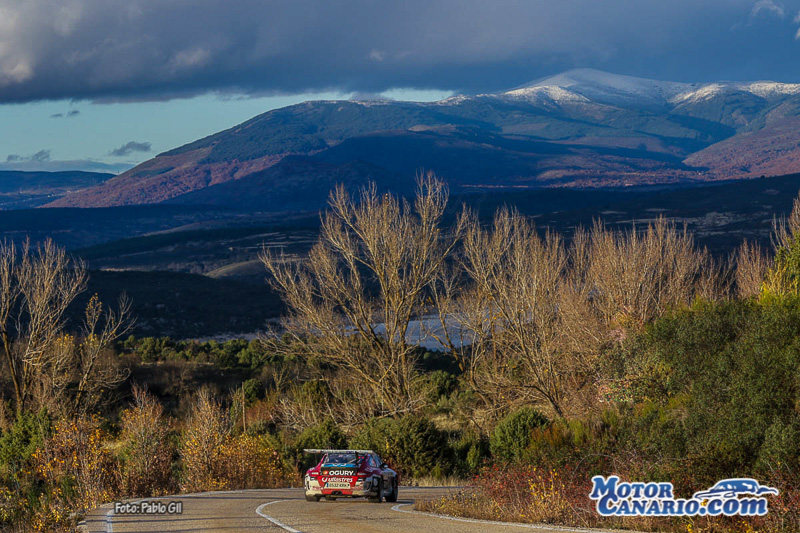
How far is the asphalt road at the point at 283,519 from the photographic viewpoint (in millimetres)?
12297

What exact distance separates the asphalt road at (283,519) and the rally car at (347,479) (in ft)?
0.69

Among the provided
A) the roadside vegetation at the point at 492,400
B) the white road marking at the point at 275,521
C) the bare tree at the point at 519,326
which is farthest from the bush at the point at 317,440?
the white road marking at the point at 275,521

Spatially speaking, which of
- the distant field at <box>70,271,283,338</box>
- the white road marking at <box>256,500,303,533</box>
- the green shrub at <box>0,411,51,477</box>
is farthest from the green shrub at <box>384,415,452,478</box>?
the distant field at <box>70,271,283,338</box>

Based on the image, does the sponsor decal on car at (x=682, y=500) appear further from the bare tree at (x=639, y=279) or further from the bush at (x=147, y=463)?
the bare tree at (x=639, y=279)

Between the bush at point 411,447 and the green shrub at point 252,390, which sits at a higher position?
the bush at point 411,447

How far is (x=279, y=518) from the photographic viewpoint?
13.5m

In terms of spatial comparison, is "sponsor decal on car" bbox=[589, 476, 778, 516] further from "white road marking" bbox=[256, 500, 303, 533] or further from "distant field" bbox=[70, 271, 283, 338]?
"distant field" bbox=[70, 271, 283, 338]

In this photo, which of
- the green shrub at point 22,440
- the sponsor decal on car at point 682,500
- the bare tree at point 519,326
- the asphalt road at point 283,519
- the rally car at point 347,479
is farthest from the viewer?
the bare tree at point 519,326

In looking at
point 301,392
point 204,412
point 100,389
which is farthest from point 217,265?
point 204,412

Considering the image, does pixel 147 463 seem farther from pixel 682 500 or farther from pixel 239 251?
pixel 239 251

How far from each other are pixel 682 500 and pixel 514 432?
457 inches

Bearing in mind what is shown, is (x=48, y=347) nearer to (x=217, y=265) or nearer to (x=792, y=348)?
(x=792, y=348)

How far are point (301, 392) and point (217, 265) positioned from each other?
322 ft

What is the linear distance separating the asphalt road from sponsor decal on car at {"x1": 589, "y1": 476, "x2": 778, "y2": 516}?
1.30 meters
